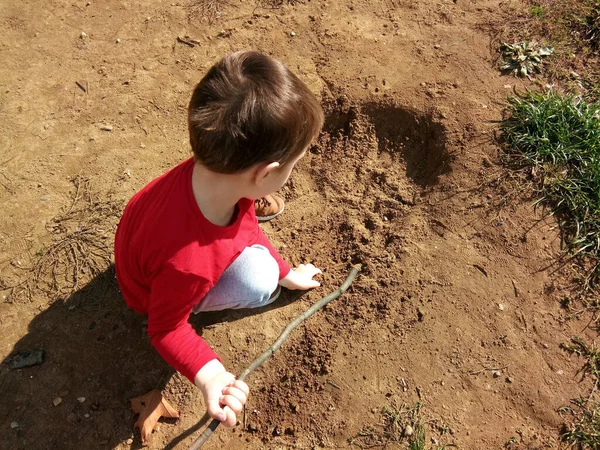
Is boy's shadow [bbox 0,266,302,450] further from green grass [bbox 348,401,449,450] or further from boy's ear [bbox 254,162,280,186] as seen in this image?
boy's ear [bbox 254,162,280,186]

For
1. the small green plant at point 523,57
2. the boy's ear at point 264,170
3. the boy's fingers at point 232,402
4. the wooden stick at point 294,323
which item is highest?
the boy's ear at point 264,170

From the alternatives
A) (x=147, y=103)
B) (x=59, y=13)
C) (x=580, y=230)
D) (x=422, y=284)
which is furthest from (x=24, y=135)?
(x=580, y=230)

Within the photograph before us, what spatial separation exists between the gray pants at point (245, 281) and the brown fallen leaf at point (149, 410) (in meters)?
0.45

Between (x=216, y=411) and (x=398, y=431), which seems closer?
(x=216, y=411)

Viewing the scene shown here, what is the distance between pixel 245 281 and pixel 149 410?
0.73 m

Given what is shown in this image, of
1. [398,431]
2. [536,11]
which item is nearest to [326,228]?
→ [398,431]

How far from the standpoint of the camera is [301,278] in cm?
260

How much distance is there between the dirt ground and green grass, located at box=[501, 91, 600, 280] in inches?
5.2

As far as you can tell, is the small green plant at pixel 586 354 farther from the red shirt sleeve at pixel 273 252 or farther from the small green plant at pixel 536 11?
the small green plant at pixel 536 11

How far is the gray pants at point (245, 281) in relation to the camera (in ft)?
7.26

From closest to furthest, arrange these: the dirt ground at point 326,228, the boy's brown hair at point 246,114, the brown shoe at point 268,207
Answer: the boy's brown hair at point 246,114, the dirt ground at point 326,228, the brown shoe at point 268,207

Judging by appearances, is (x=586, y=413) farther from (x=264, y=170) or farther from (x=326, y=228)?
(x=264, y=170)

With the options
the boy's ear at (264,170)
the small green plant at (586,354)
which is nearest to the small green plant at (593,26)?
the small green plant at (586,354)

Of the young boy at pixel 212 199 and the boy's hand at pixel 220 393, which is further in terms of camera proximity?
the boy's hand at pixel 220 393
